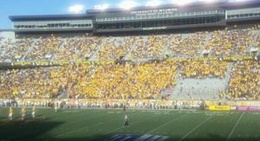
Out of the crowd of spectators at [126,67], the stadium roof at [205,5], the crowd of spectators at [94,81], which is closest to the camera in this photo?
the crowd of spectators at [126,67]

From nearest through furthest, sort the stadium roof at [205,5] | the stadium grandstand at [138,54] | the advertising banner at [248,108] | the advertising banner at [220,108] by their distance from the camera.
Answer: the advertising banner at [248,108], the advertising banner at [220,108], the stadium grandstand at [138,54], the stadium roof at [205,5]

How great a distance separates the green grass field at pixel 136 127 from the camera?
2867cm

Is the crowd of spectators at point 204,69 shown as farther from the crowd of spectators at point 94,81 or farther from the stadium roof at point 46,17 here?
the stadium roof at point 46,17

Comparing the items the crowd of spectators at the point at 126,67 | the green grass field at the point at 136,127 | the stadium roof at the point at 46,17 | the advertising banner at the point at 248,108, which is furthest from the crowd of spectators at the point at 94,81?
the green grass field at the point at 136,127

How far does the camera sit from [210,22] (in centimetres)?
6656

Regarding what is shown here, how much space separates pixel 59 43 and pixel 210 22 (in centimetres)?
2302

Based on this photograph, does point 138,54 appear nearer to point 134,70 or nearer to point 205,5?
point 134,70

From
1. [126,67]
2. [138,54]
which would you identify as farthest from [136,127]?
[138,54]

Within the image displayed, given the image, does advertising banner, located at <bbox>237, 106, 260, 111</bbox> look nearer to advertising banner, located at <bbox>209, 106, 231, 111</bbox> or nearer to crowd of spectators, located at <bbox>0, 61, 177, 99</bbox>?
advertising banner, located at <bbox>209, 106, 231, 111</bbox>

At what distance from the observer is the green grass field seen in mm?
28672

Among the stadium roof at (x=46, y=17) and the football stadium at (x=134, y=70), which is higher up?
the stadium roof at (x=46, y=17)

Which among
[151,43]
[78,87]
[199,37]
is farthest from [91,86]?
[199,37]

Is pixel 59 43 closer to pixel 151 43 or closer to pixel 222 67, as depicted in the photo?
pixel 151 43

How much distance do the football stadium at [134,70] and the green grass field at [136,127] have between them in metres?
0.08
